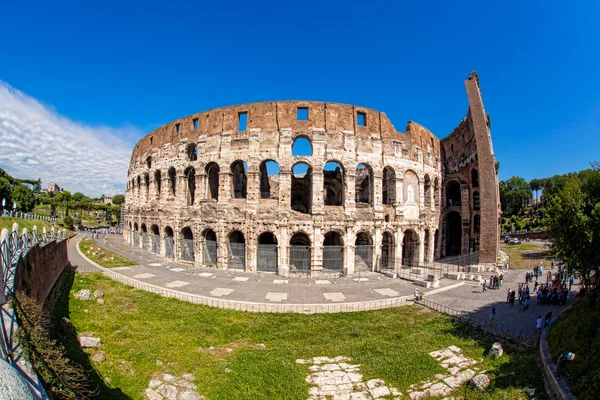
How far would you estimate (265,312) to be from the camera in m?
14.5

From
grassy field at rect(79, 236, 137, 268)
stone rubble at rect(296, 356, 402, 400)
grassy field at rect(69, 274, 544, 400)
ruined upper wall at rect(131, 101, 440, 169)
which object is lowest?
stone rubble at rect(296, 356, 402, 400)

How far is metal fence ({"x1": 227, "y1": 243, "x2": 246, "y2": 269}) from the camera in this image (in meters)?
22.9

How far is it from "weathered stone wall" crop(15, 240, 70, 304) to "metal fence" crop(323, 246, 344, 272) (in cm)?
1654

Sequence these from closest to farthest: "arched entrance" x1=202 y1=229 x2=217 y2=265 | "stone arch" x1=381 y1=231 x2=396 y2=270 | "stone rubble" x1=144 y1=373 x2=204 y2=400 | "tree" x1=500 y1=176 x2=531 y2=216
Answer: "stone rubble" x1=144 y1=373 x2=204 y2=400 < "arched entrance" x1=202 y1=229 x2=217 y2=265 < "stone arch" x1=381 y1=231 x2=396 y2=270 < "tree" x1=500 y1=176 x2=531 y2=216

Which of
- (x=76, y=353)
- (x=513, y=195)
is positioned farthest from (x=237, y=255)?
(x=513, y=195)

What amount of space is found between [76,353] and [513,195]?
7478 centimetres

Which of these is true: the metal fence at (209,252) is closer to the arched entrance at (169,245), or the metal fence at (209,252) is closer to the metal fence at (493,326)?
the arched entrance at (169,245)

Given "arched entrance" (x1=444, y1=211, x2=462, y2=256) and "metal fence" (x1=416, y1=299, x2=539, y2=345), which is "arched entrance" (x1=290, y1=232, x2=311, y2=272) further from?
"arched entrance" (x1=444, y1=211, x2=462, y2=256)

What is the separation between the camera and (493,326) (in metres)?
12.7

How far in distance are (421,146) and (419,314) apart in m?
17.2

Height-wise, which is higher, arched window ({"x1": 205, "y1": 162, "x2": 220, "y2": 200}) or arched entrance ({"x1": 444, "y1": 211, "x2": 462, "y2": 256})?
arched window ({"x1": 205, "y1": 162, "x2": 220, "y2": 200})

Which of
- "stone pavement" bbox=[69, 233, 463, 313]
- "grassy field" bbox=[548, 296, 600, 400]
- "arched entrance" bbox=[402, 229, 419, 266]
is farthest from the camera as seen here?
"arched entrance" bbox=[402, 229, 419, 266]

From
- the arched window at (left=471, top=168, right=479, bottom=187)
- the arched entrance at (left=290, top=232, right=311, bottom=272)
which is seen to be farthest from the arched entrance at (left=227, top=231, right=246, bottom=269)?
the arched window at (left=471, top=168, right=479, bottom=187)

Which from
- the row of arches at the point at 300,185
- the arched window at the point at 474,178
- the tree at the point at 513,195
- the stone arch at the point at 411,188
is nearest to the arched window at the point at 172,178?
the row of arches at the point at 300,185
